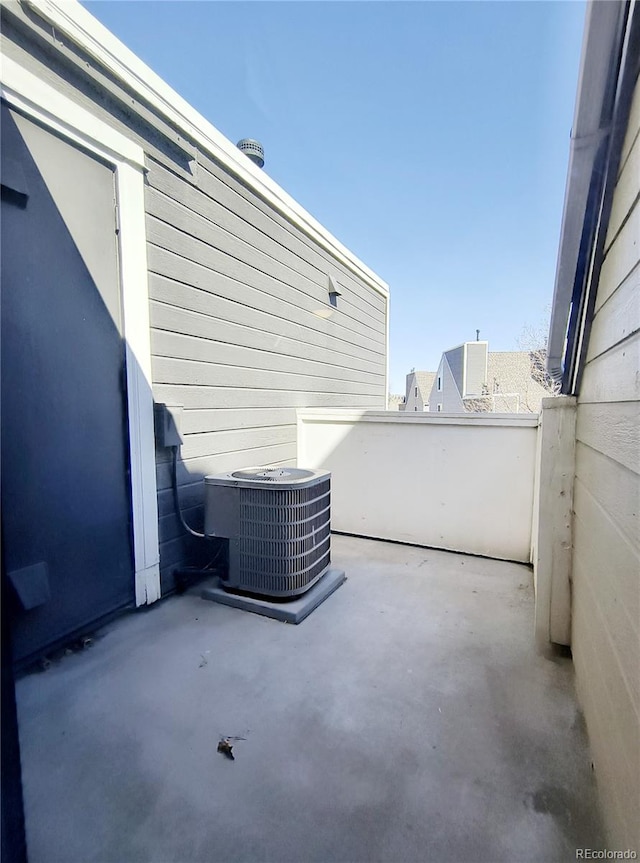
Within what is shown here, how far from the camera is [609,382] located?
42.7 inches

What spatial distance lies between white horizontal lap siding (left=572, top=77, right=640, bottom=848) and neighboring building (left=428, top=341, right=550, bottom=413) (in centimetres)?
1225

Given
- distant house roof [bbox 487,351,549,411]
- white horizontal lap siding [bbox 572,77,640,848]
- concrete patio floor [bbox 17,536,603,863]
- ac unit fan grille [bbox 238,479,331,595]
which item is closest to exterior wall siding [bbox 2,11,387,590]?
ac unit fan grille [bbox 238,479,331,595]

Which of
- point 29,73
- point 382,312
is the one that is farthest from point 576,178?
point 382,312

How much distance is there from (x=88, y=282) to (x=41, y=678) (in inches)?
70.6

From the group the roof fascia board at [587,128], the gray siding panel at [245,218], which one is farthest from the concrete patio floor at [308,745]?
the gray siding panel at [245,218]

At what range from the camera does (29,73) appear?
61.8 inches

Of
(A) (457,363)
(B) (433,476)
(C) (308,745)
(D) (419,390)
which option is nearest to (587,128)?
(C) (308,745)

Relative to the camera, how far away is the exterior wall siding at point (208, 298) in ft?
6.29

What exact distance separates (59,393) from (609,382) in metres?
2.15

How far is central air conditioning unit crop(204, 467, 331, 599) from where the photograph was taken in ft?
6.92

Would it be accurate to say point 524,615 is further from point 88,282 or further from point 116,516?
point 88,282

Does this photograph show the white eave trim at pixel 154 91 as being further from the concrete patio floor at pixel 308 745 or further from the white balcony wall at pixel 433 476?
the concrete patio floor at pixel 308 745

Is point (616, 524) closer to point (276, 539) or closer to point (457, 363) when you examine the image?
point (276, 539)

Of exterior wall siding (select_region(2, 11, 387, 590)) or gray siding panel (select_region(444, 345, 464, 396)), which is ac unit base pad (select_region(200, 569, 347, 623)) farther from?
gray siding panel (select_region(444, 345, 464, 396))
